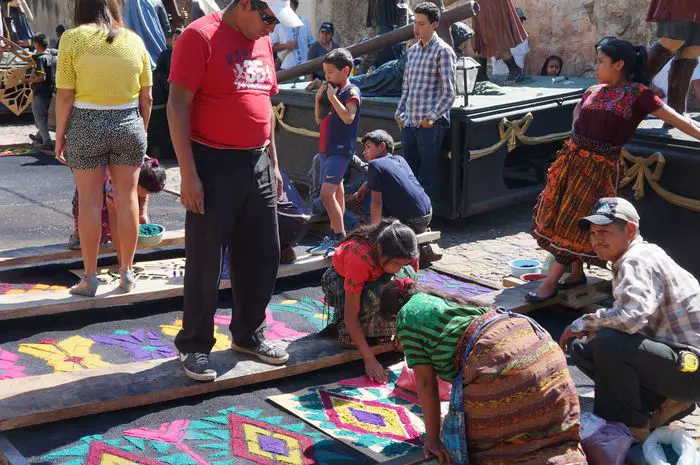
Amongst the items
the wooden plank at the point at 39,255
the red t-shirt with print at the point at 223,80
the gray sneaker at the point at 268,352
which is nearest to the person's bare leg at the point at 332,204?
the wooden plank at the point at 39,255

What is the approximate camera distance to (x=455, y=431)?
3.13m

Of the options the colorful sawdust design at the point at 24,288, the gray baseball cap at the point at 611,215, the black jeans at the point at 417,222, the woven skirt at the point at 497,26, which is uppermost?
the woven skirt at the point at 497,26

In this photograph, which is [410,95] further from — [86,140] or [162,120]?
[162,120]

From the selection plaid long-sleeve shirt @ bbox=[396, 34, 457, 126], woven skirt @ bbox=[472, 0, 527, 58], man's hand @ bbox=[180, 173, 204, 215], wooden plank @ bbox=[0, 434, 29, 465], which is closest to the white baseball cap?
man's hand @ bbox=[180, 173, 204, 215]

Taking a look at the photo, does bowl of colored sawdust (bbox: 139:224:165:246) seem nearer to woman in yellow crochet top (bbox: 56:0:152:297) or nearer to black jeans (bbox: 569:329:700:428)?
woman in yellow crochet top (bbox: 56:0:152:297)

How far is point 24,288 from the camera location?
207 inches

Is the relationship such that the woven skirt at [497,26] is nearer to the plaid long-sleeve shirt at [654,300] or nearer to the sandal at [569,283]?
the sandal at [569,283]

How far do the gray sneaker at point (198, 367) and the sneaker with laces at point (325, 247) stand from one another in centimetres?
195

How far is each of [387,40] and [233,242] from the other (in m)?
4.99

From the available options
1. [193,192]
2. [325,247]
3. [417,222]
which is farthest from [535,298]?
[193,192]

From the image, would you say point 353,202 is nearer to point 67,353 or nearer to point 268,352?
point 268,352

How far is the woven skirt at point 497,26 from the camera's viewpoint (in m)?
9.11

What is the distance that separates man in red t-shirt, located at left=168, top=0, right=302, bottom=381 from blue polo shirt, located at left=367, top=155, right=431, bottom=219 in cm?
170

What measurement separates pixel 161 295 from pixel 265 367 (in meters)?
1.16
